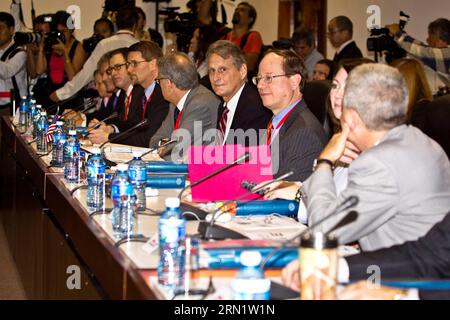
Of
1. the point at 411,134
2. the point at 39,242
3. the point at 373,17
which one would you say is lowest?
the point at 39,242

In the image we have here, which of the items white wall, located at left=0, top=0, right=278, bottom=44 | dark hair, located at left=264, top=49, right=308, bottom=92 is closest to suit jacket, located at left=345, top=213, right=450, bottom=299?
dark hair, located at left=264, top=49, right=308, bottom=92

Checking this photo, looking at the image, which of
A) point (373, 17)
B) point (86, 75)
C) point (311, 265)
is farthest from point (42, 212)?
point (373, 17)

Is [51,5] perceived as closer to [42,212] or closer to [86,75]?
[86,75]

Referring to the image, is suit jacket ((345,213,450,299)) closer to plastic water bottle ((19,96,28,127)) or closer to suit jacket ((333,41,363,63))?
plastic water bottle ((19,96,28,127))

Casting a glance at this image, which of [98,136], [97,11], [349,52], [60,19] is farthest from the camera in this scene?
[97,11]

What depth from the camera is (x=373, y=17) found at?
25.2 ft

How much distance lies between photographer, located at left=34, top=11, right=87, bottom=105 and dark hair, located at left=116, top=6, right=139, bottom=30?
3.39ft

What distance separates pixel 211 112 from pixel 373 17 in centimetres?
348

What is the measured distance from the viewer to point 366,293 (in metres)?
1.86

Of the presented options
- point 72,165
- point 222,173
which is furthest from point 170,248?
point 72,165

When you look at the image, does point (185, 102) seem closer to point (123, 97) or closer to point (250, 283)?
point (123, 97)

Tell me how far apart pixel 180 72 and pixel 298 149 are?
1505 millimetres

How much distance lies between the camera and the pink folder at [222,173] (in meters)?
3.04

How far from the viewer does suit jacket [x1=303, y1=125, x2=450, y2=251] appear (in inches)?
88.8
